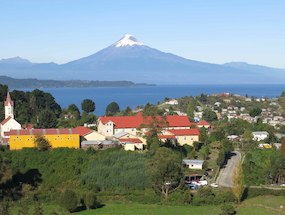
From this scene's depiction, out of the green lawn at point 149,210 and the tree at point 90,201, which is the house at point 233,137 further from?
the tree at point 90,201

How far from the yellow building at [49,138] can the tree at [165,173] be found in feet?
22.7

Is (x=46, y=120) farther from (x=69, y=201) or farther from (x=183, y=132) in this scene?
(x=69, y=201)

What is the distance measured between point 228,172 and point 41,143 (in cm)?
1113

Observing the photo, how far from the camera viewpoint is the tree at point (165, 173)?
927 inches

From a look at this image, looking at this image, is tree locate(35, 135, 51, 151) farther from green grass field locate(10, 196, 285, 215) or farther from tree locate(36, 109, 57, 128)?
tree locate(36, 109, 57, 128)

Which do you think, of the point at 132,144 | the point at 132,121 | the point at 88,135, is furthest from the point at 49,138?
the point at 132,121

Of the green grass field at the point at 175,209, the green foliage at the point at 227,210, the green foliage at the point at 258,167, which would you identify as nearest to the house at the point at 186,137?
the green foliage at the point at 258,167

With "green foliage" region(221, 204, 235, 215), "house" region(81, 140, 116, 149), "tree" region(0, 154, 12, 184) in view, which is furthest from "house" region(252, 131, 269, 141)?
"tree" region(0, 154, 12, 184)

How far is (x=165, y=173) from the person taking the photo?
932 inches

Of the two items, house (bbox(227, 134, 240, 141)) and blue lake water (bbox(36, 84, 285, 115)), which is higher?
blue lake water (bbox(36, 84, 285, 115))

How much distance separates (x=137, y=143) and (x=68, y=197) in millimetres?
9247

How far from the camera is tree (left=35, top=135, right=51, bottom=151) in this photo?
28094 mm

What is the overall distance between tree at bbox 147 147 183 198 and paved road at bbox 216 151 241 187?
3.09 meters

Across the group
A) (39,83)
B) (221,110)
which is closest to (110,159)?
(221,110)
